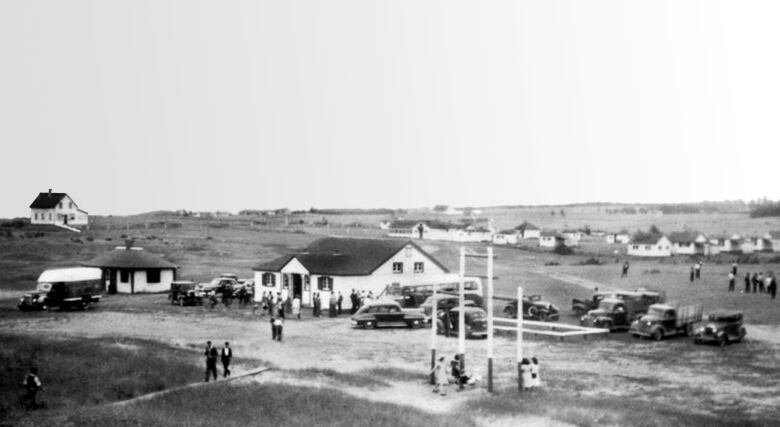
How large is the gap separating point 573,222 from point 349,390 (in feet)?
546

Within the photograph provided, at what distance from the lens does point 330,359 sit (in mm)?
31844

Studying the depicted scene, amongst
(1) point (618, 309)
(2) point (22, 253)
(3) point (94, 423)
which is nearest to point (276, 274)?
(1) point (618, 309)

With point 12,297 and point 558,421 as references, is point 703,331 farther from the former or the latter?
point 12,297

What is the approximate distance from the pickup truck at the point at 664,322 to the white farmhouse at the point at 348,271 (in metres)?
14.0

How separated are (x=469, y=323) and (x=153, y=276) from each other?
94.9ft

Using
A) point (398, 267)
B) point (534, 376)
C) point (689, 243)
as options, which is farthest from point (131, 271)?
point (689, 243)

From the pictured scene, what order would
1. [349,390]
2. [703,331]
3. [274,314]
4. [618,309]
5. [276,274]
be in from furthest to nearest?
[276,274]
[274,314]
[618,309]
[703,331]
[349,390]

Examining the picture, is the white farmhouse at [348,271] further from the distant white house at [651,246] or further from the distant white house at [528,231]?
the distant white house at [528,231]

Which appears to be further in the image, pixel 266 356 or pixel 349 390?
pixel 266 356

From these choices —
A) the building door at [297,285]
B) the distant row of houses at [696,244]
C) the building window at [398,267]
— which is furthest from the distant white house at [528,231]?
the building door at [297,285]

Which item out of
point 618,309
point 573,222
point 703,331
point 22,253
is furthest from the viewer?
point 573,222

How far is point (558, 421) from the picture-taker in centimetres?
2255

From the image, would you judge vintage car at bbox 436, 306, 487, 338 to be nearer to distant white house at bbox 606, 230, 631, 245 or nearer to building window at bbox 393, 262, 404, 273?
building window at bbox 393, 262, 404, 273

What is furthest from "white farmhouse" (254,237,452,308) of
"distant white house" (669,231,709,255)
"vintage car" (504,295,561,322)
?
"distant white house" (669,231,709,255)
